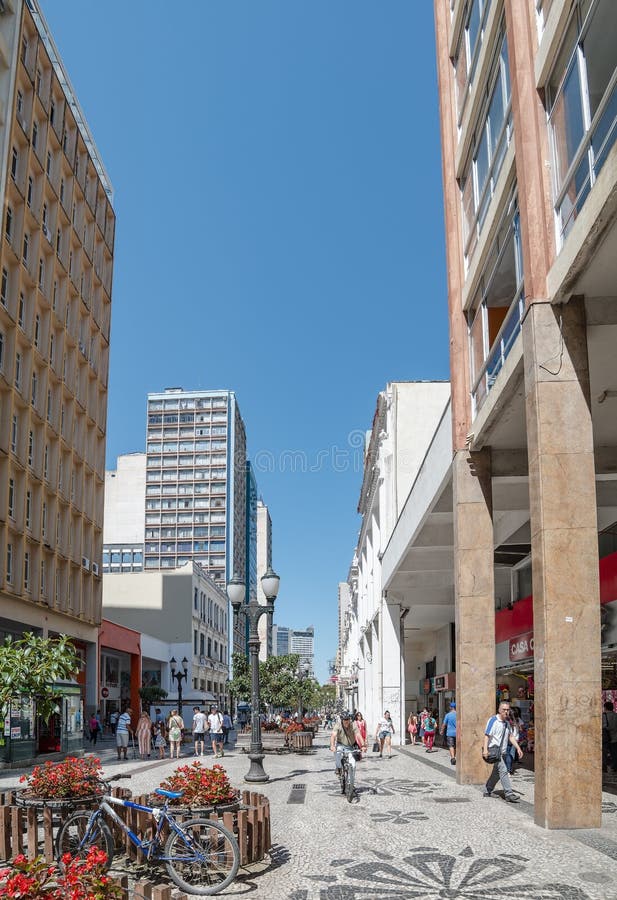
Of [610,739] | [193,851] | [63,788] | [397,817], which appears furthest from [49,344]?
[193,851]

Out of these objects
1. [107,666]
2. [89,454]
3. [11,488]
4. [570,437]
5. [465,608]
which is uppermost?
[89,454]

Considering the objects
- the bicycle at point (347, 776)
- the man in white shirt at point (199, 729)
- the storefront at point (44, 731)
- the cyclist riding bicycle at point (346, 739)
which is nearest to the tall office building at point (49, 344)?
the storefront at point (44, 731)

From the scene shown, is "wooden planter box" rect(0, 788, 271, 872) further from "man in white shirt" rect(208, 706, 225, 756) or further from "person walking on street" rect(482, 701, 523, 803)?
"man in white shirt" rect(208, 706, 225, 756)

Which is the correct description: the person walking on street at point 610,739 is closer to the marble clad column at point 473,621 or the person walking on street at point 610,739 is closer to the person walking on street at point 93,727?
the marble clad column at point 473,621

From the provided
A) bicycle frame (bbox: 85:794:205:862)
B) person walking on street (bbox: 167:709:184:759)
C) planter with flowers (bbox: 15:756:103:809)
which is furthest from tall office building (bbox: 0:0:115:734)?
bicycle frame (bbox: 85:794:205:862)

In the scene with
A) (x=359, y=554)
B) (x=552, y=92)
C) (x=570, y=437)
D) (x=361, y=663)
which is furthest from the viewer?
(x=359, y=554)

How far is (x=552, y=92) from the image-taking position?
1386 centimetres

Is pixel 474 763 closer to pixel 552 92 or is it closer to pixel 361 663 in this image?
pixel 552 92

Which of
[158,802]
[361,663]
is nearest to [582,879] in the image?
[158,802]

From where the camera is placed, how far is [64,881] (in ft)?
17.7

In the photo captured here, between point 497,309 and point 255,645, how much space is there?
905 centimetres

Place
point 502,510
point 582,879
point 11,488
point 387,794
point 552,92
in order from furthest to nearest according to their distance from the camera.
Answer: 1. point 11,488
2. point 502,510
3. point 387,794
4. point 552,92
5. point 582,879

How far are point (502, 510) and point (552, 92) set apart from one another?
487 inches

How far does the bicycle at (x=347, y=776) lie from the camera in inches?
602
